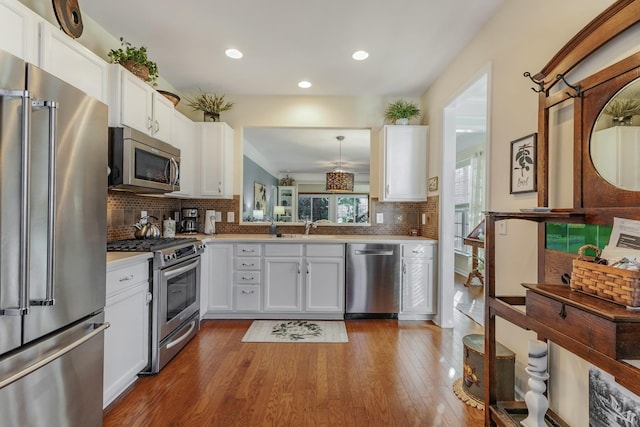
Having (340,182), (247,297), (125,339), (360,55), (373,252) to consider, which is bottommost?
(247,297)

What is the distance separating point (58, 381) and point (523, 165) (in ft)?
8.62

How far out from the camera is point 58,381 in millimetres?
1270

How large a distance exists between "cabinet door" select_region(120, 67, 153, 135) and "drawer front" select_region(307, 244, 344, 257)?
191 cm

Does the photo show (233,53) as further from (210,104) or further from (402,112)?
(402,112)

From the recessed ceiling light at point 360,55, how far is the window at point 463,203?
385 centimetres

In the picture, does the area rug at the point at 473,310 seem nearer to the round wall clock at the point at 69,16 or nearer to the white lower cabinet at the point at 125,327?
the white lower cabinet at the point at 125,327

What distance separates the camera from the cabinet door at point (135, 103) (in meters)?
2.33

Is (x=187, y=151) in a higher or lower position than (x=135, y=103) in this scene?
lower

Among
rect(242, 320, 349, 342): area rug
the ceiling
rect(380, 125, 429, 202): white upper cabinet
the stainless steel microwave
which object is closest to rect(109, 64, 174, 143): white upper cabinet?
the stainless steel microwave

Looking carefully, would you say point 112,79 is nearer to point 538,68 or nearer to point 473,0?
point 473,0

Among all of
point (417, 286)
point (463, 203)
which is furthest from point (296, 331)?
point (463, 203)

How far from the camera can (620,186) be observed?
1261 mm

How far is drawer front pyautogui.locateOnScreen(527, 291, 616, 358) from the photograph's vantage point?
3.08ft

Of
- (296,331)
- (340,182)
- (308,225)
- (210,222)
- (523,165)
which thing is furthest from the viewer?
(340,182)
